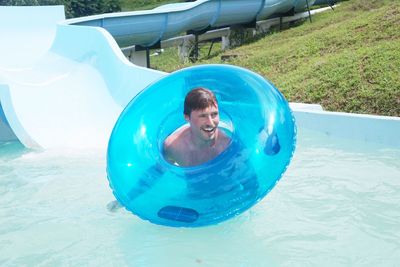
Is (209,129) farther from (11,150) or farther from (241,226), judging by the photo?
(11,150)

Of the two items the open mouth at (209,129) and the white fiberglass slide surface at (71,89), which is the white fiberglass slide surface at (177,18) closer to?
the white fiberglass slide surface at (71,89)

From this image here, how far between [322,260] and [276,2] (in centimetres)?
1102

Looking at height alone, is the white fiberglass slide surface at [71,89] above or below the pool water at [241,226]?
below

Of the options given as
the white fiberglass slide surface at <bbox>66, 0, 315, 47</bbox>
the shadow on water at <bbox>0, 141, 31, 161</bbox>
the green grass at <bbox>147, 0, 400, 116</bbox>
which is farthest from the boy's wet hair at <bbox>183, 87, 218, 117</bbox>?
the white fiberglass slide surface at <bbox>66, 0, 315, 47</bbox>

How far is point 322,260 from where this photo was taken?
7.52 feet

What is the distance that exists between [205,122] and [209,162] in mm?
199

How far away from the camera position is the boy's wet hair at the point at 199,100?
2334 millimetres

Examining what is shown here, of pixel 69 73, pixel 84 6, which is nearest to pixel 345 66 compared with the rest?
pixel 69 73

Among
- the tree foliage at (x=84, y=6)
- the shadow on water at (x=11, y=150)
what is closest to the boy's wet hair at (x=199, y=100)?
the shadow on water at (x=11, y=150)

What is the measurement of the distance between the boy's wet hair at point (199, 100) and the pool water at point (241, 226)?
27.2 inches

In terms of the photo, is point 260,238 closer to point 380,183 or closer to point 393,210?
point 393,210

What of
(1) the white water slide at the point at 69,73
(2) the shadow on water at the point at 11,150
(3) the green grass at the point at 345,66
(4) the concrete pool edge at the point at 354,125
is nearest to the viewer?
(4) the concrete pool edge at the point at 354,125

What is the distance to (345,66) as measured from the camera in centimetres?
604

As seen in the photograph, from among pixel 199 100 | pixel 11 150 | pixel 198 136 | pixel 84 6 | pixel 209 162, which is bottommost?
pixel 84 6
